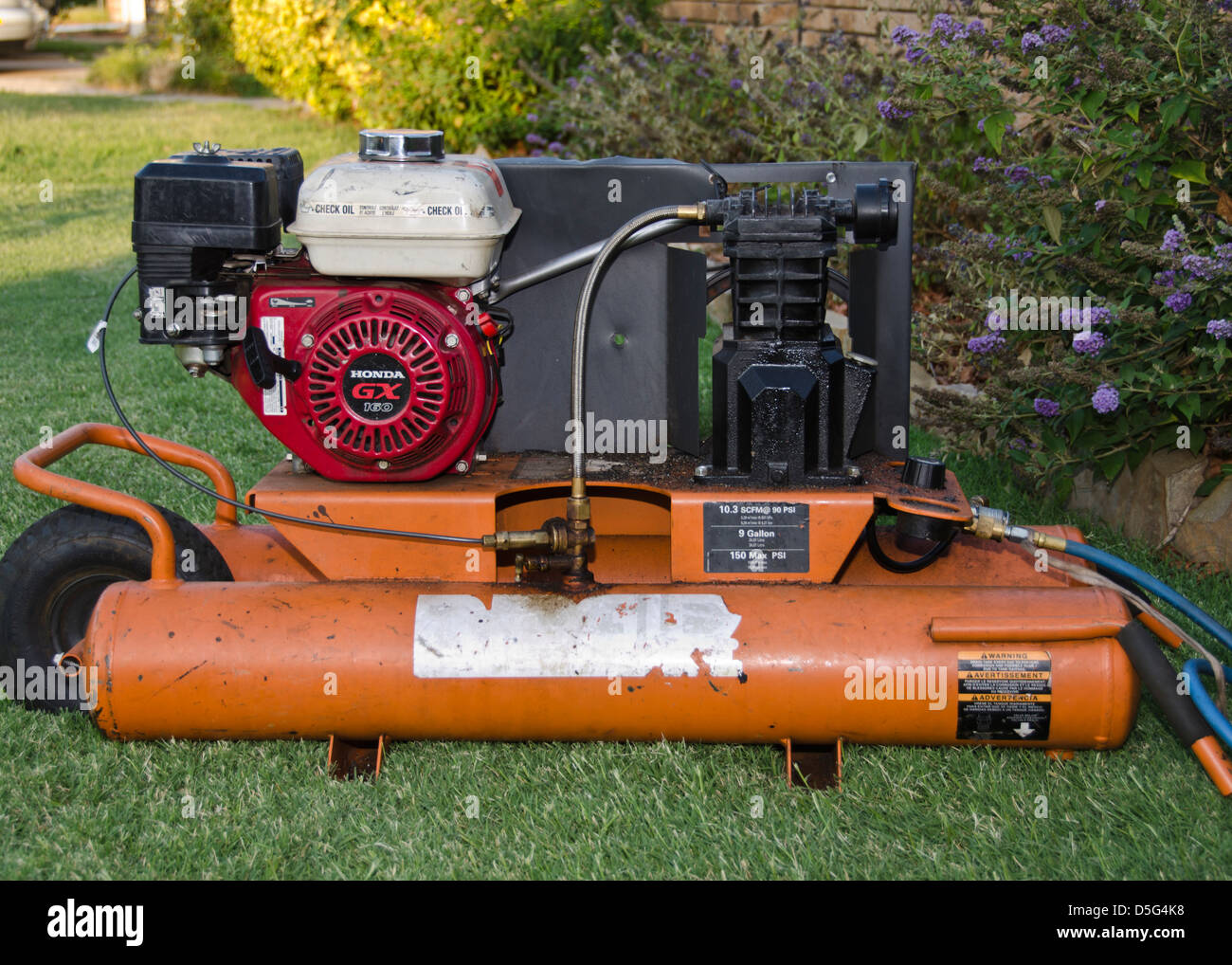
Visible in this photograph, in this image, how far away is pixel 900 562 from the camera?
3445 millimetres

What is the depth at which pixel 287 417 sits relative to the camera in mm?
3314

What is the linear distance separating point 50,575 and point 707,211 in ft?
5.92

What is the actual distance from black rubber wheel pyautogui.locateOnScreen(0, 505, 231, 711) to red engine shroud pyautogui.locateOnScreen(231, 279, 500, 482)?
42 cm

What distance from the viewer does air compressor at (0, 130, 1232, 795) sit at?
9.85 feet

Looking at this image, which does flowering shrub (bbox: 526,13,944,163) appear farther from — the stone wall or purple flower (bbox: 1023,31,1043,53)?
the stone wall

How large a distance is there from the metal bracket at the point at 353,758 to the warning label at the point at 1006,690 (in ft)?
4.26

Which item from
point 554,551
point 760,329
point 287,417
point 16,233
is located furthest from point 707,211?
point 16,233

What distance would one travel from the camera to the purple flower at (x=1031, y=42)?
3.85 m

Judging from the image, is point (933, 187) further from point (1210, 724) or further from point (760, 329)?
point (1210, 724)

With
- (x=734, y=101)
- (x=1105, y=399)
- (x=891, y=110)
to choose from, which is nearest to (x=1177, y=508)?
(x=1105, y=399)

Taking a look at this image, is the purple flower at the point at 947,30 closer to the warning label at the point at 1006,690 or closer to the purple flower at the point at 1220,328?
the purple flower at the point at 1220,328

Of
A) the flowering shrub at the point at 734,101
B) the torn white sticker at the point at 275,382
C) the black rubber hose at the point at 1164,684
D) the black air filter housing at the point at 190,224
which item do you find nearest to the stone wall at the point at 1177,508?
the black rubber hose at the point at 1164,684
